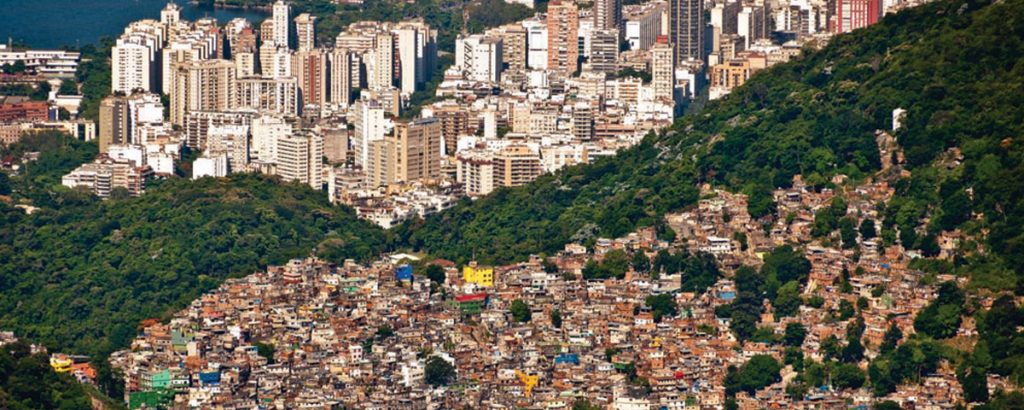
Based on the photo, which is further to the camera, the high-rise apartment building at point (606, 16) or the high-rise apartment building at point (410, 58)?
the high-rise apartment building at point (606, 16)

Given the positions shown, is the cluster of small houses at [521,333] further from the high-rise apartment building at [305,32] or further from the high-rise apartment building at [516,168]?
the high-rise apartment building at [305,32]

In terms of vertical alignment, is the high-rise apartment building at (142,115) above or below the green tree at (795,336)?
above

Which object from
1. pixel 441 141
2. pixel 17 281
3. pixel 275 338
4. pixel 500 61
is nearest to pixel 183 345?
pixel 275 338

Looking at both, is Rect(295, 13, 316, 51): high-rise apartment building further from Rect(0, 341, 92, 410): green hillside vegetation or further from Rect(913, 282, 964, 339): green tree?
Rect(913, 282, 964, 339): green tree

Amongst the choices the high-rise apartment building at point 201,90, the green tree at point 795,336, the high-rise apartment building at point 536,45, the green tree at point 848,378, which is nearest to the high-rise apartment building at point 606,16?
the high-rise apartment building at point 536,45

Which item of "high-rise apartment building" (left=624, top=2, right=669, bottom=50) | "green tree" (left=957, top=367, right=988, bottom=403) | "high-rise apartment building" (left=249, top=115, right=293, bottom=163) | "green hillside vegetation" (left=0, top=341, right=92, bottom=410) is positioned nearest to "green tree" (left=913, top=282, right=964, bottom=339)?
"green tree" (left=957, top=367, right=988, bottom=403)

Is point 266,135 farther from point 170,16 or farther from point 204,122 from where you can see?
point 170,16
